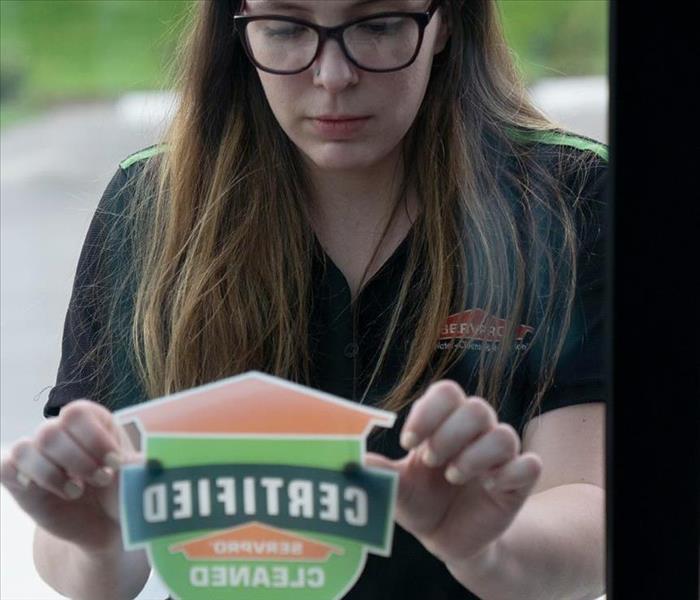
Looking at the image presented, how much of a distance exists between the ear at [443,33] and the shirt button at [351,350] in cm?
27

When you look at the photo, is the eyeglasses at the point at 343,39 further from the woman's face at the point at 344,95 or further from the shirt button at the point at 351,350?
the shirt button at the point at 351,350

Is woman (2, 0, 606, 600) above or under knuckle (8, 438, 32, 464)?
above

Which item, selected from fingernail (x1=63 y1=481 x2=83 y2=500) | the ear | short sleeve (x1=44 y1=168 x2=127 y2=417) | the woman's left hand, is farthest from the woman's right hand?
the ear

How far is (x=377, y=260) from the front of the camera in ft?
3.59

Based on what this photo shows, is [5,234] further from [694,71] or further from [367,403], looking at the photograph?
[694,71]

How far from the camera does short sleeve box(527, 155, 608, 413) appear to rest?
3.46ft

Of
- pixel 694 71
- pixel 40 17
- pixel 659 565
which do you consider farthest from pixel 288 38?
pixel 659 565

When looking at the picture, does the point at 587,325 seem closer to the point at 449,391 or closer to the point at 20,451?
the point at 449,391

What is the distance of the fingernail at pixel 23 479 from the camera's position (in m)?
0.93

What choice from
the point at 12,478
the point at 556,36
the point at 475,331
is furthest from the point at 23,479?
the point at 556,36

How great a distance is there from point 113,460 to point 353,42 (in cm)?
39

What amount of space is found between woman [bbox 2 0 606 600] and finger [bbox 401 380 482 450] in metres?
0.06

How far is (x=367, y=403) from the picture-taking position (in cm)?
101

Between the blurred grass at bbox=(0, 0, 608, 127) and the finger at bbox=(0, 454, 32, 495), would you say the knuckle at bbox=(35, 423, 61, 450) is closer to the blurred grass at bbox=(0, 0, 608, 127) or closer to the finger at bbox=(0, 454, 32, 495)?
the finger at bbox=(0, 454, 32, 495)
